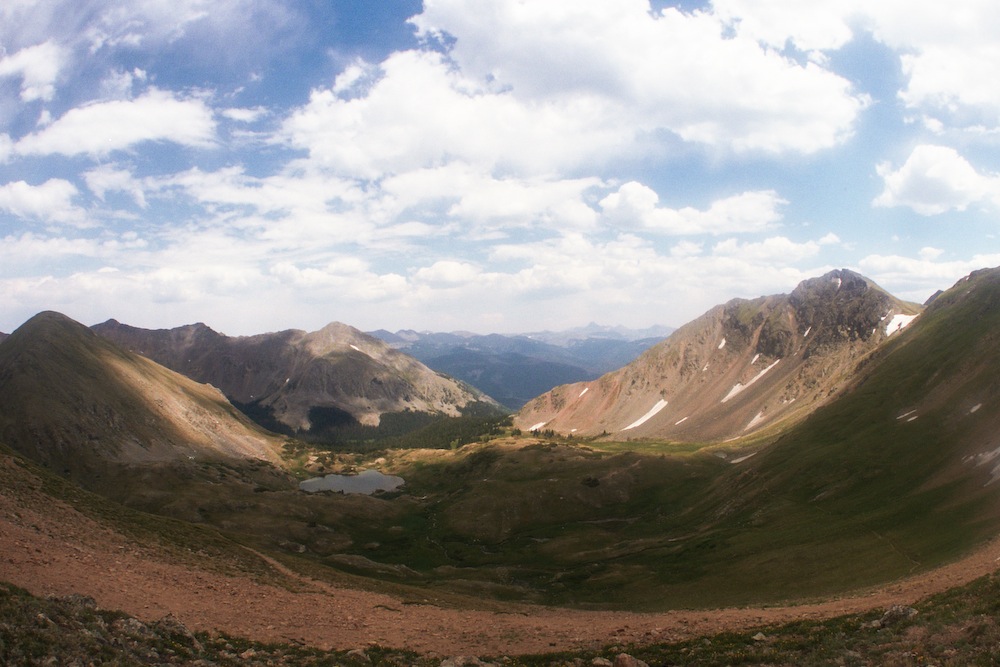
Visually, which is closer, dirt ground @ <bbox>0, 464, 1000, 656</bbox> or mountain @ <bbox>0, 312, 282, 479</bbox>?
dirt ground @ <bbox>0, 464, 1000, 656</bbox>

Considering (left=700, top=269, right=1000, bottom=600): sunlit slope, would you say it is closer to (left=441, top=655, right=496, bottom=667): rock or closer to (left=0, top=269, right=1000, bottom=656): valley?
(left=0, top=269, right=1000, bottom=656): valley

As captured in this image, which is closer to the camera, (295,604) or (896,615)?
(896,615)

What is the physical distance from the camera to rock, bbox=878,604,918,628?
2748cm

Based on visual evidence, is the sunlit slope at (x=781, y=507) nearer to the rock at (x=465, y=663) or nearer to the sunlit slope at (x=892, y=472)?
the sunlit slope at (x=892, y=472)

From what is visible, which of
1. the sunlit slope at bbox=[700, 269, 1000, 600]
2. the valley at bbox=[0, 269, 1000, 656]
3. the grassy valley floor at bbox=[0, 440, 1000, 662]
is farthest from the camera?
the sunlit slope at bbox=[700, 269, 1000, 600]

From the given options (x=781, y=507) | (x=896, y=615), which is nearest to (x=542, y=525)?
(x=781, y=507)

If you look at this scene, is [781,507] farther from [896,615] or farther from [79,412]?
[79,412]

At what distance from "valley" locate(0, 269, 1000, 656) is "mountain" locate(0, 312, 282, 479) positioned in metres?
0.83

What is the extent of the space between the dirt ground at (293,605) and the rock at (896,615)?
535cm

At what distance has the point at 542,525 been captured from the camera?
398ft

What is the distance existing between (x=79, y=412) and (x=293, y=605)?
158 metres

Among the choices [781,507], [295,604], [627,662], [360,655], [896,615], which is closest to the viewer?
[627,662]

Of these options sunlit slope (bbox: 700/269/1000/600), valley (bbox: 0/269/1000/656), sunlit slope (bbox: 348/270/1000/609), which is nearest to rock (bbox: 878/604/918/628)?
valley (bbox: 0/269/1000/656)

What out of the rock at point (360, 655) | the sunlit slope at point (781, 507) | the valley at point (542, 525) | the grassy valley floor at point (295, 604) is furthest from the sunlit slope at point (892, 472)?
the rock at point (360, 655)
